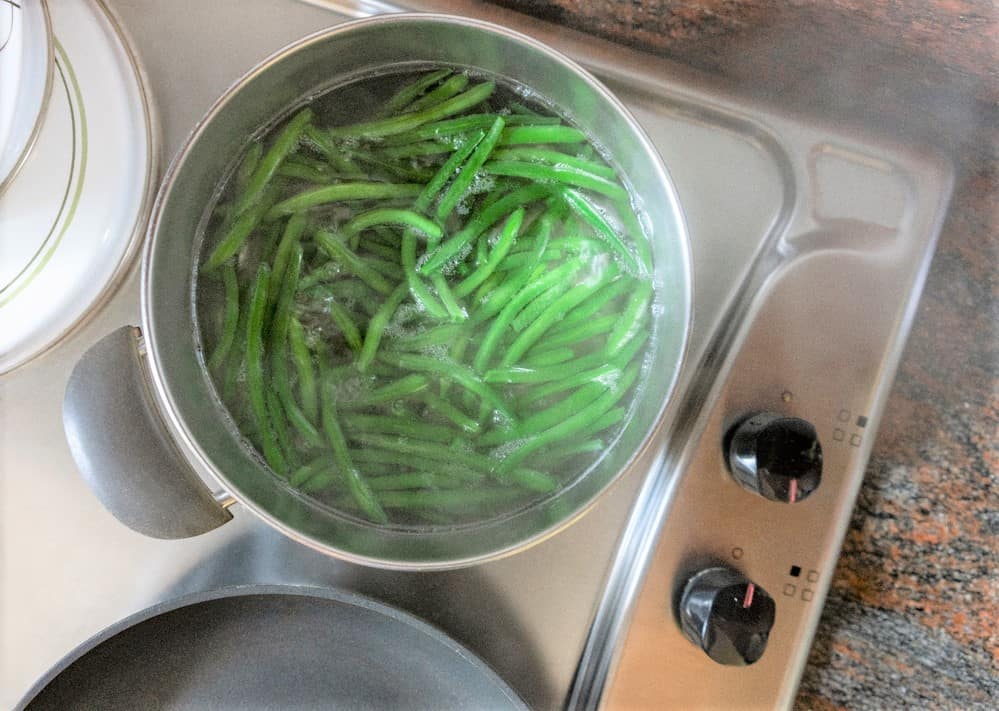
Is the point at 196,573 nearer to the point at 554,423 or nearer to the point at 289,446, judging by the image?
the point at 289,446

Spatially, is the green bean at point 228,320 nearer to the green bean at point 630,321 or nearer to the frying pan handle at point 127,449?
the frying pan handle at point 127,449

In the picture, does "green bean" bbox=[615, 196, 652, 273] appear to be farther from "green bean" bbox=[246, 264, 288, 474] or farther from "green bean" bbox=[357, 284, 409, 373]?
"green bean" bbox=[246, 264, 288, 474]

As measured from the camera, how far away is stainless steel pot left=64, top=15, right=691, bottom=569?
55cm

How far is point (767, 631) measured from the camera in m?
0.58

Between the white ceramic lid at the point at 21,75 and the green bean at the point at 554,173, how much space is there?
0.32 m

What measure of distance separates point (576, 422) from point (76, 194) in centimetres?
46

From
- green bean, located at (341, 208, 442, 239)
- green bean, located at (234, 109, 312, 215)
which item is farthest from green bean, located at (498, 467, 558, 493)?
green bean, located at (234, 109, 312, 215)

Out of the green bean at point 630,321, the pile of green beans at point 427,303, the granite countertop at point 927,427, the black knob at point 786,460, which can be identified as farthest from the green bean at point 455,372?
the granite countertop at point 927,427

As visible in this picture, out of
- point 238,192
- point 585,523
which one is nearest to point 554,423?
point 585,523

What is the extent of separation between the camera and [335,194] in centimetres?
62

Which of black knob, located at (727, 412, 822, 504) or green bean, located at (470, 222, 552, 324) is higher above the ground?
green bean, located at (470, 222, 552, 324)

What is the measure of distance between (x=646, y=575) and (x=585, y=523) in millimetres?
70

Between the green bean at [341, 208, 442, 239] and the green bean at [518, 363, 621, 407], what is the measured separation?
0.15 meters

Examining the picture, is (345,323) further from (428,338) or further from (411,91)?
(411,91)
